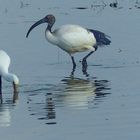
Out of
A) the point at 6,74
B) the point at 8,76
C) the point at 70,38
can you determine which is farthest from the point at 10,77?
the point at 70,38

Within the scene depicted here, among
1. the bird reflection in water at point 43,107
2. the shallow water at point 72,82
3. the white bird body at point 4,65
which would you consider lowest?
the bird reflection in water at point 43,107

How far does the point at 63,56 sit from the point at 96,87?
4.07 meters

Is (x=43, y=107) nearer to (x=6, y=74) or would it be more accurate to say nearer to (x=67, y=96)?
(x=67, y=96)

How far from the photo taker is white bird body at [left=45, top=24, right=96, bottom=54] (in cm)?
1806

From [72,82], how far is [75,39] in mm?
2686

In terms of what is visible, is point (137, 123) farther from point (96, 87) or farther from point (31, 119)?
point (96, 87)

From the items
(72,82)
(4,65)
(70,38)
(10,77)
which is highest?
(70,38)

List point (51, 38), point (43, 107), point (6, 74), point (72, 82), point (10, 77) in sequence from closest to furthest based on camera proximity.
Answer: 1. point (43, 107)
2. point (10, 77)
3. point (6, 74)
4. point (72, 82)
5. point (51, 38)

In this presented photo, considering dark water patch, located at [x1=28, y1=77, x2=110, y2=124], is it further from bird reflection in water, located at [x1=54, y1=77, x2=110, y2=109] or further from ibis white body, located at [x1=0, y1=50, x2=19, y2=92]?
ibis white body, located at [x1=0, y1=50, x2=19, y2=92]

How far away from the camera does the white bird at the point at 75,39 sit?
59.3 feet

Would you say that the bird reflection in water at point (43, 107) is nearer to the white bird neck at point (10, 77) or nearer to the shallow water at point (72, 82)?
the shallow water at point (72, 82)

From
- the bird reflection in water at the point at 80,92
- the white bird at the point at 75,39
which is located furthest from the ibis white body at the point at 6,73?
the white bird at the point at 75,39

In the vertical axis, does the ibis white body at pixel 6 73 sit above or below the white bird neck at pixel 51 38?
below

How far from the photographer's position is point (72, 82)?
15.6 metres
